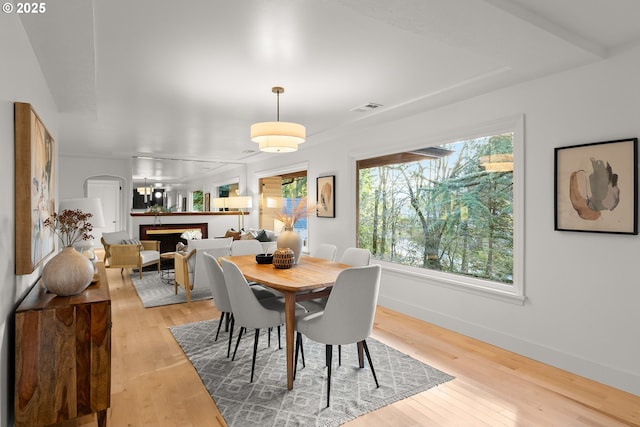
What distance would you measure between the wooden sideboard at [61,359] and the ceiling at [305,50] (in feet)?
5.08

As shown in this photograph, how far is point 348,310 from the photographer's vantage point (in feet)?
7.63

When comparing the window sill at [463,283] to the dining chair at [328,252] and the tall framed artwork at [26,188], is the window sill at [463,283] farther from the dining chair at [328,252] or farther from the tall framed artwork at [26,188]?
the tall framed artwork at [26,188]

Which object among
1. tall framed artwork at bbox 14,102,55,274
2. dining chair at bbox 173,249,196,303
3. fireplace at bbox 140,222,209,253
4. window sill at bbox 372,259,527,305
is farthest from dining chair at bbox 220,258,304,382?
fireplace at bbox 140,222,209,253

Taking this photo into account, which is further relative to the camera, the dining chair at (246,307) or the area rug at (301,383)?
the dining chair at (246,307)

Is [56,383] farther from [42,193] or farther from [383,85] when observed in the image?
[383,85]

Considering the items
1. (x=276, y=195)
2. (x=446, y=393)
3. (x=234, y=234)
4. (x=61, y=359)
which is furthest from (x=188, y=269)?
(x=276, y=195)

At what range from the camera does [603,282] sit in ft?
8.76

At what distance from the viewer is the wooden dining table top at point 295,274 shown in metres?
2.50

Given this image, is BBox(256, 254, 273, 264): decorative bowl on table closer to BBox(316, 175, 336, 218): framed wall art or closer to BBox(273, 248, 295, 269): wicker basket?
BBox(273, 248, 295, 269): wicker basket

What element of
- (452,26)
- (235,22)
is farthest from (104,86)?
(452,26)

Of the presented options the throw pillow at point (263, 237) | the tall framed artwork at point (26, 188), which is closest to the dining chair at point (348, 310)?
the tall framed artwork at point (26, 188)

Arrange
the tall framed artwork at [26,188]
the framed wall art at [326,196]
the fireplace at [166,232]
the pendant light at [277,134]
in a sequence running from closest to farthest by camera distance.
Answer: the tall framed artwork at [26,188] → the pendant light at [277,134] → the framed wall art at [326,196] → the fireplace at [166,232]

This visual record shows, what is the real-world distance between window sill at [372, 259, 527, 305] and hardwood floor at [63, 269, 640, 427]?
0.48 metres

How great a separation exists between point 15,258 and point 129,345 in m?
1.73
